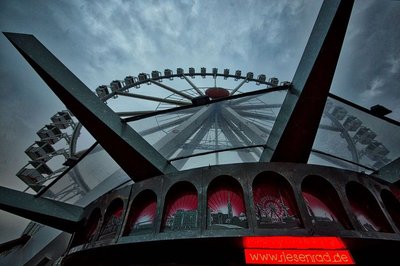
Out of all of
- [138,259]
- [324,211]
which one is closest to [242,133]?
[324,211]

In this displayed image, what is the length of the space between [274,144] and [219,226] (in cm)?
312

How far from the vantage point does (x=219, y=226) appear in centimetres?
565

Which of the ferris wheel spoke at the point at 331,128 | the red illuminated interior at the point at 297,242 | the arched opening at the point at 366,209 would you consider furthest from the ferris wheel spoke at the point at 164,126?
the arched opening at the point at 366,209

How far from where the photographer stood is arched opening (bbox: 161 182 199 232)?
5.96 m

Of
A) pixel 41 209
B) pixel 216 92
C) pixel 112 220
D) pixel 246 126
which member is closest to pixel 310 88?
pixel 246 126

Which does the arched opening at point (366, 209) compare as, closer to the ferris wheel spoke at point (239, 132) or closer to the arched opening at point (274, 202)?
the arched opening at point (274, 202)

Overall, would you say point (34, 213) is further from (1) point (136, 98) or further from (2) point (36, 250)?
(1) point (136, 98)

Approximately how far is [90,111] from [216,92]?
11.7 m

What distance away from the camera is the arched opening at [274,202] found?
5664 mm

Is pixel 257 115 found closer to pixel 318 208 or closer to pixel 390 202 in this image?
pixel 390 202

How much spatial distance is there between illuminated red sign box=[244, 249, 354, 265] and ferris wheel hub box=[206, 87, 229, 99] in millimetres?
12933

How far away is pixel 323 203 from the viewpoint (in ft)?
21.1

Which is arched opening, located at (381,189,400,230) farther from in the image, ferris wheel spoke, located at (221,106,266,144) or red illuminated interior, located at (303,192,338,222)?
ferris wheel spoke, located at (221,106,266,144)

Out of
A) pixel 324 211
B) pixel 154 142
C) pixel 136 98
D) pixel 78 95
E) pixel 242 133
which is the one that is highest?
pixel 136 98
